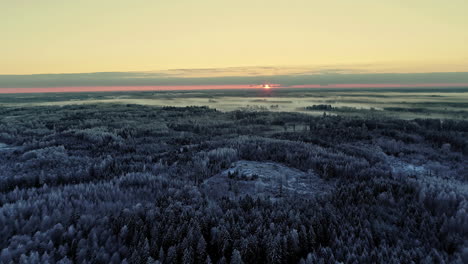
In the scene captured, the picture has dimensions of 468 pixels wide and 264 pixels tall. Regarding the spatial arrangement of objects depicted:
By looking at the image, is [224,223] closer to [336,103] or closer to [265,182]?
[265,182]

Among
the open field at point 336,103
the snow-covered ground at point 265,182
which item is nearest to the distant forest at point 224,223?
the snow-covered ground at point 265,182

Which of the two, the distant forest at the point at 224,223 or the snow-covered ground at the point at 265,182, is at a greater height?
the distant forest at the point at 224,223

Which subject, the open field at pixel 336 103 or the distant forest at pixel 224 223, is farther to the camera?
the open field at pixel 336 103

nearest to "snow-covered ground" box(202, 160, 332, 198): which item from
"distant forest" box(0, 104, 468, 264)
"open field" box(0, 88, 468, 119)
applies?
"distant forest" box(0, 104, 468, 264)

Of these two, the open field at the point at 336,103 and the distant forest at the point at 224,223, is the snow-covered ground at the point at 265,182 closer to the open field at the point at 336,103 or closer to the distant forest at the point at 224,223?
the distant forest at the point at 224,223

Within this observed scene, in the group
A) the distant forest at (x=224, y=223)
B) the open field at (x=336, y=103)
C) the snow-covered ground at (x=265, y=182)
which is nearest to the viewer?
the distant forest at (x=224, y=223)

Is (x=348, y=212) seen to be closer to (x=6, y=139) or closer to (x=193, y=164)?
(x=193, y=164)

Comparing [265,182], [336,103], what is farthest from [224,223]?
[336,103]

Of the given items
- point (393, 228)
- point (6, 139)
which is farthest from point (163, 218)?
point (6, 139)
